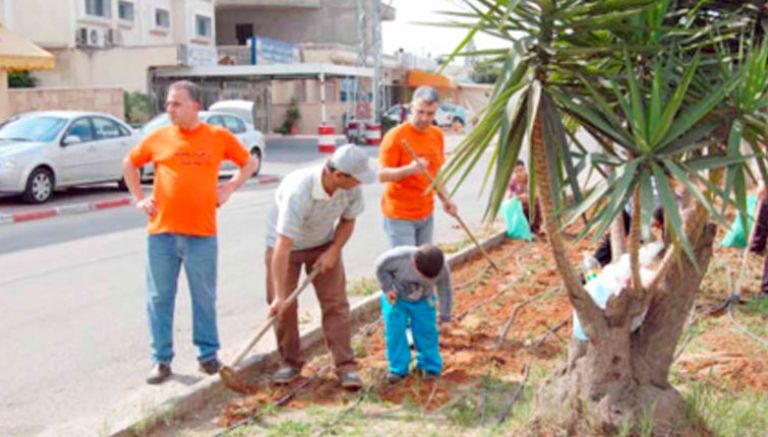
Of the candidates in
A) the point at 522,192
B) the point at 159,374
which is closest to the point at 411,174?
the point at 159,374

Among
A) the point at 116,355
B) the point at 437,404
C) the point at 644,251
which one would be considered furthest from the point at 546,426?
the point at 116,355

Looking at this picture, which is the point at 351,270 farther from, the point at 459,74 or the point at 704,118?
the point at 459,74

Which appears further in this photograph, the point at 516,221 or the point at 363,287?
the point at 516,221

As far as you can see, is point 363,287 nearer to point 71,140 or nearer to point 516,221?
point 516,221

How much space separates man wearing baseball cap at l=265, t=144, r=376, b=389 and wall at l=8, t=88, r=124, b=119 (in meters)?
20.9

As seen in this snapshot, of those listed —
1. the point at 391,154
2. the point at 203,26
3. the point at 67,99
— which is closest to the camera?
the point at 391,154

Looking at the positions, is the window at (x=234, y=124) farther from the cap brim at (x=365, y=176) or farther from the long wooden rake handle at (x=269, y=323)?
the cap brim at (x=365, y=176)

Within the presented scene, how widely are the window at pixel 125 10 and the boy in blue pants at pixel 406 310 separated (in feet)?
114

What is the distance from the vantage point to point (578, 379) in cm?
461

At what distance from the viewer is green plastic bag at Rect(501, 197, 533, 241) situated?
448 inches

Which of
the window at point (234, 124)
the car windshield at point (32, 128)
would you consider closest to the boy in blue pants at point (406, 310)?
the car windshield at point (32, 128)

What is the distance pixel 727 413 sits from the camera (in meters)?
4.71

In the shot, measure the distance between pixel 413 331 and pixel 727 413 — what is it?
6.13 feet

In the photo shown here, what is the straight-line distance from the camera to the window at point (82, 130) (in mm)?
17016
